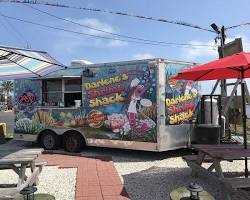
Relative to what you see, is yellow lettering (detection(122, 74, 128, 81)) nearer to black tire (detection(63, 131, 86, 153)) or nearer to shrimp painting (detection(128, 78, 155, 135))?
shrimp painting (detection(128, 78, 155, 135))

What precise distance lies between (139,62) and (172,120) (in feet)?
5.46

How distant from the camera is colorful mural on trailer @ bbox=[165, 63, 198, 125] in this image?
1073 centimetres

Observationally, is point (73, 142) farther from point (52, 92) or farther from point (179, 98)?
point (179, 98)

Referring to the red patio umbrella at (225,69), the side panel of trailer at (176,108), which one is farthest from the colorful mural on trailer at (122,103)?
the red patio umbrella at (225,69)

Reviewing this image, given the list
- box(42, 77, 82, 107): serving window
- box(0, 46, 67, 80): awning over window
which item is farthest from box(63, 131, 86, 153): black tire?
box(0, 46, 67, 80): awning over window

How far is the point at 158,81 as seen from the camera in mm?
10555

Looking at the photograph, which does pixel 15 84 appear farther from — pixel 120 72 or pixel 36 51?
pixel 36 51

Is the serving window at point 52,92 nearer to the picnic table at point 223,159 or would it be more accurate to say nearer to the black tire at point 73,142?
the black tire at point 73,142

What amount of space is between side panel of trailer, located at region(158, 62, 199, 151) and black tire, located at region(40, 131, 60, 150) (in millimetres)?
3526

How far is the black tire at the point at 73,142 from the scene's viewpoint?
12.0 metres

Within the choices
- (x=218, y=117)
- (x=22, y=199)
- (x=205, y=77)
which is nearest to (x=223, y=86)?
(x=218, y=117)

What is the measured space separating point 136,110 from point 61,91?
272 centimetres

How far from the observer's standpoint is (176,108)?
10.9 meters

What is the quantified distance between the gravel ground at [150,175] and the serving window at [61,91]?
1.58m
